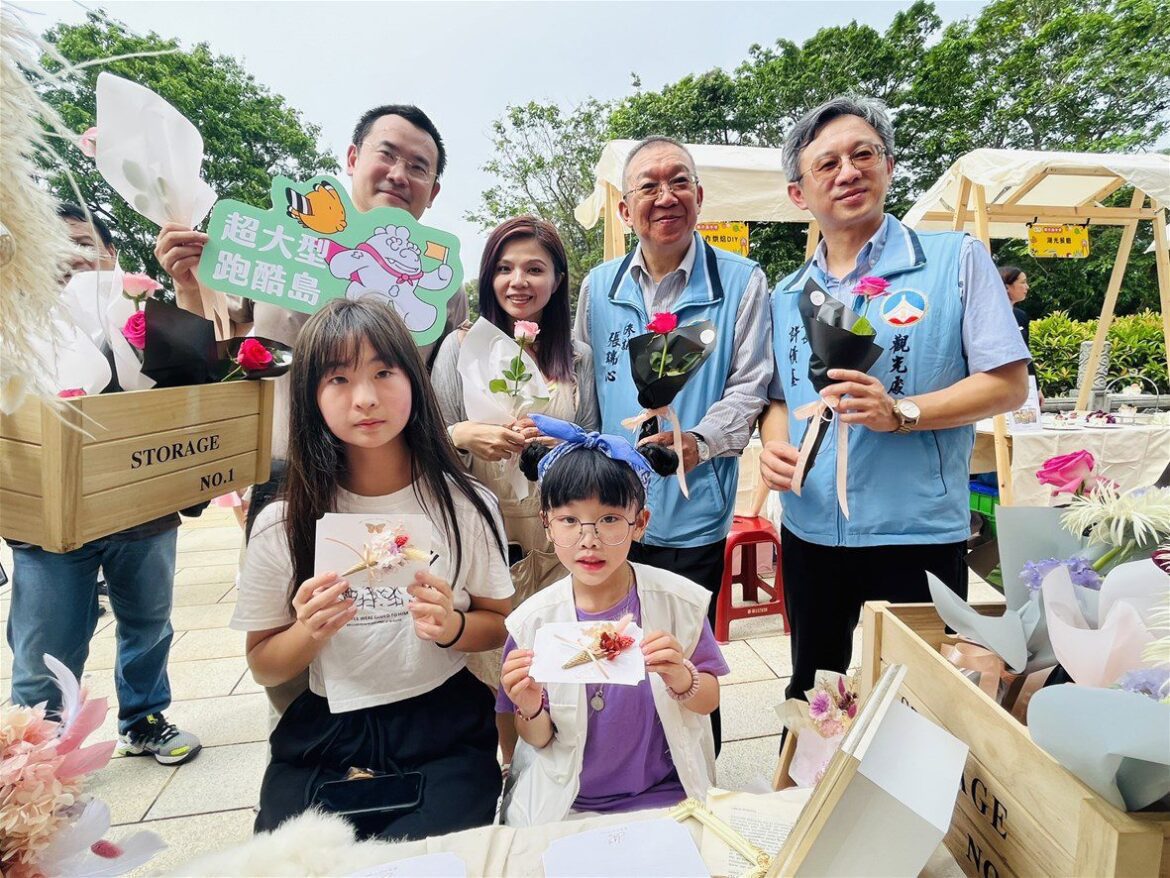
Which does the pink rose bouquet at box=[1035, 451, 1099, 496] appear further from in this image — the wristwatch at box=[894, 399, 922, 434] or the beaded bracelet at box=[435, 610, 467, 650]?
the beaded bracelet at box=[435, 610, 467, 650]

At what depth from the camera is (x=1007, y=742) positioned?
820 millimetres

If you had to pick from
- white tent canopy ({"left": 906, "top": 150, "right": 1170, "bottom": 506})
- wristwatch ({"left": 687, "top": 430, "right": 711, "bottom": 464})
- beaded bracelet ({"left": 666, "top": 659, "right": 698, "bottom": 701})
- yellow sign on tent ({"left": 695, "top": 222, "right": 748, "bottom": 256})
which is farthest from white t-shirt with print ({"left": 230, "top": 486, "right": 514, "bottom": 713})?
yellow sign on tent ({"left": 695, "top": 222, "right": 748, "bottom": 256})

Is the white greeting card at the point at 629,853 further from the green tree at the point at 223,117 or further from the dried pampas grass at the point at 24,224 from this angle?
the green tree at the point at 223,117

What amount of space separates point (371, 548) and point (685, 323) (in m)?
1.18

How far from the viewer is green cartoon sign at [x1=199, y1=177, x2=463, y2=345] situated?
4.62 feet

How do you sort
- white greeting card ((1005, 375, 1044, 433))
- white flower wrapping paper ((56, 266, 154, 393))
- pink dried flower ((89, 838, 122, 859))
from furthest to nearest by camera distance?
1. white greeting card ((1005, 375, 1044, 433))
2. white flower wrapping paper ((56, 266, 154, 393))
3. pink dried flower ((89, 838, 122, 859))

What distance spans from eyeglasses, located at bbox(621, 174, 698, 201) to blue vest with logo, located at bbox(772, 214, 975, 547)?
61cm

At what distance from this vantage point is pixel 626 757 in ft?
4.80

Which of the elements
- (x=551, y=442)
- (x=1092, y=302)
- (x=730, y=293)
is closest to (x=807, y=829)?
(x=551, y=442)

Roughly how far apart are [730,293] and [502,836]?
1.61 m

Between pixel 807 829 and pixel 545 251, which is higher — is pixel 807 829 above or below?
below

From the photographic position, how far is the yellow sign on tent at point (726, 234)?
217 inches

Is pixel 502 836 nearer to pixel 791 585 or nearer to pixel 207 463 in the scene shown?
pixel 207 463

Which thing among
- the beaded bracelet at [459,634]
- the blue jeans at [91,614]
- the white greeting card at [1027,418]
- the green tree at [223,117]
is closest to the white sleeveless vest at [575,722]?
the beaded bracelet at [459,634]
